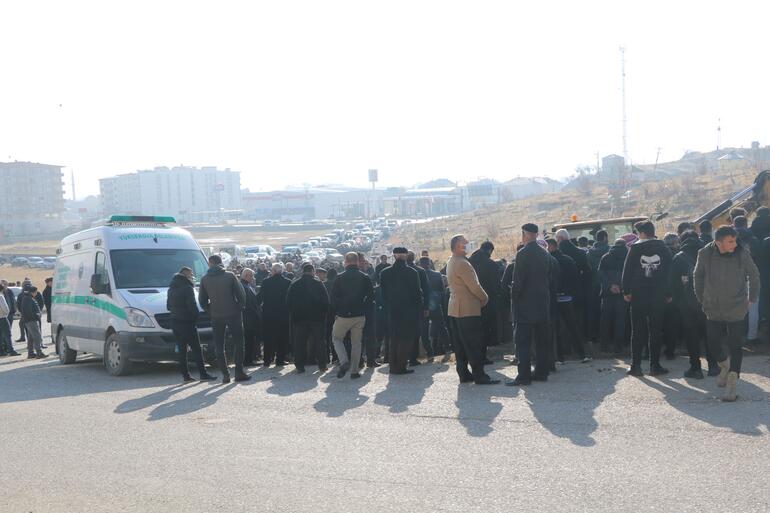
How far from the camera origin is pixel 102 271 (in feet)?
51.7

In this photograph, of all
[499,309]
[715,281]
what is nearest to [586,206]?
[499,309]

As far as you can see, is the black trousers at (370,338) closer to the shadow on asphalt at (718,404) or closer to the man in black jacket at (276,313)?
the man in black jacket at (276,313)

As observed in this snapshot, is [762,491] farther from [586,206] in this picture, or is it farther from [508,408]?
[586,206]

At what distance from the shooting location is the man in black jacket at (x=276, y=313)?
15211 millimetres

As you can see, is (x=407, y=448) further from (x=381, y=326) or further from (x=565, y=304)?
(x=381, y=326)

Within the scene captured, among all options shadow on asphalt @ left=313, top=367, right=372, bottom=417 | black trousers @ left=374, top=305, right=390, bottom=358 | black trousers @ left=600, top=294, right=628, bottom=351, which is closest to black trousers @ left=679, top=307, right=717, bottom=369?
black trousers @ left=600, top=294, right=628, bottom=351

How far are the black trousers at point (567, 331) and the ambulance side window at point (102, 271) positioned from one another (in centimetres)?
794

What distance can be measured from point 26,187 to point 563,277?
18311cm

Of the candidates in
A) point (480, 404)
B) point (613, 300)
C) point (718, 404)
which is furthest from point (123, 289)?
point (718, 404)

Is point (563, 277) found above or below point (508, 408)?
above

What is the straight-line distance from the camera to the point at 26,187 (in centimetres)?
17812

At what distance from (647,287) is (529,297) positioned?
4.74 ft

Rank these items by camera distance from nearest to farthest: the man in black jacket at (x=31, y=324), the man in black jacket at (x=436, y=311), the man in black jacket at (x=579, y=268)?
the man in black jacket at (x=579, y=268)
the man in black jacket at (x=436, y=311)
the man in black jacket at (x=31, y=324)

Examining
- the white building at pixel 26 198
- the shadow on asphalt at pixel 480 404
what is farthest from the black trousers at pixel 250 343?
the white building at pixel 26 198
